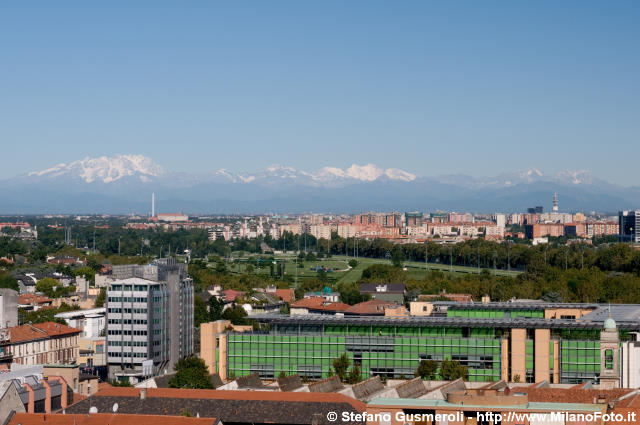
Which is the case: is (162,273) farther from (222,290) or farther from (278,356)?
(222,290)

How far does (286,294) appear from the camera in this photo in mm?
102812

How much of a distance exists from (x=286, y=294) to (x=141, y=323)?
42.5 meters

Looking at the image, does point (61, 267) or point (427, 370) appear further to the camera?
point (61, 267)

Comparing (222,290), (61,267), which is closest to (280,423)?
(222,290)

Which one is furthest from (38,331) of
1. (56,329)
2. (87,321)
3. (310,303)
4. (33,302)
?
(33,302)

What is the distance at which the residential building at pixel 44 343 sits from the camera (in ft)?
207

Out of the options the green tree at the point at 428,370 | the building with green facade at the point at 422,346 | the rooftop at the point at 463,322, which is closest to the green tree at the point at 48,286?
the rooftop at the point at 463,322

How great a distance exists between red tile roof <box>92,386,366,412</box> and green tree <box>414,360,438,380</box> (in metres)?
12.5

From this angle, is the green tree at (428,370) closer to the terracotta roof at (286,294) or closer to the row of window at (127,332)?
the row of window at (127,332)

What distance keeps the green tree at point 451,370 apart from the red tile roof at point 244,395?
40.1 feet

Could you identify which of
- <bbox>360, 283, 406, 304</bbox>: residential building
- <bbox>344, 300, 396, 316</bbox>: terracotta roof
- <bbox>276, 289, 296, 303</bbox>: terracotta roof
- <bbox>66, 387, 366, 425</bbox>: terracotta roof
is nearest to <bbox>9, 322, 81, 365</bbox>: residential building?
<bbox>344, 300, 396, 316</bbox>: terracotta roof

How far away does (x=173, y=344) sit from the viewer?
6362 centimetres

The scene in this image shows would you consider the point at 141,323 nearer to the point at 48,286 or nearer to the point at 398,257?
the point at 48,286

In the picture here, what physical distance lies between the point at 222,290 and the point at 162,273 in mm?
39037
